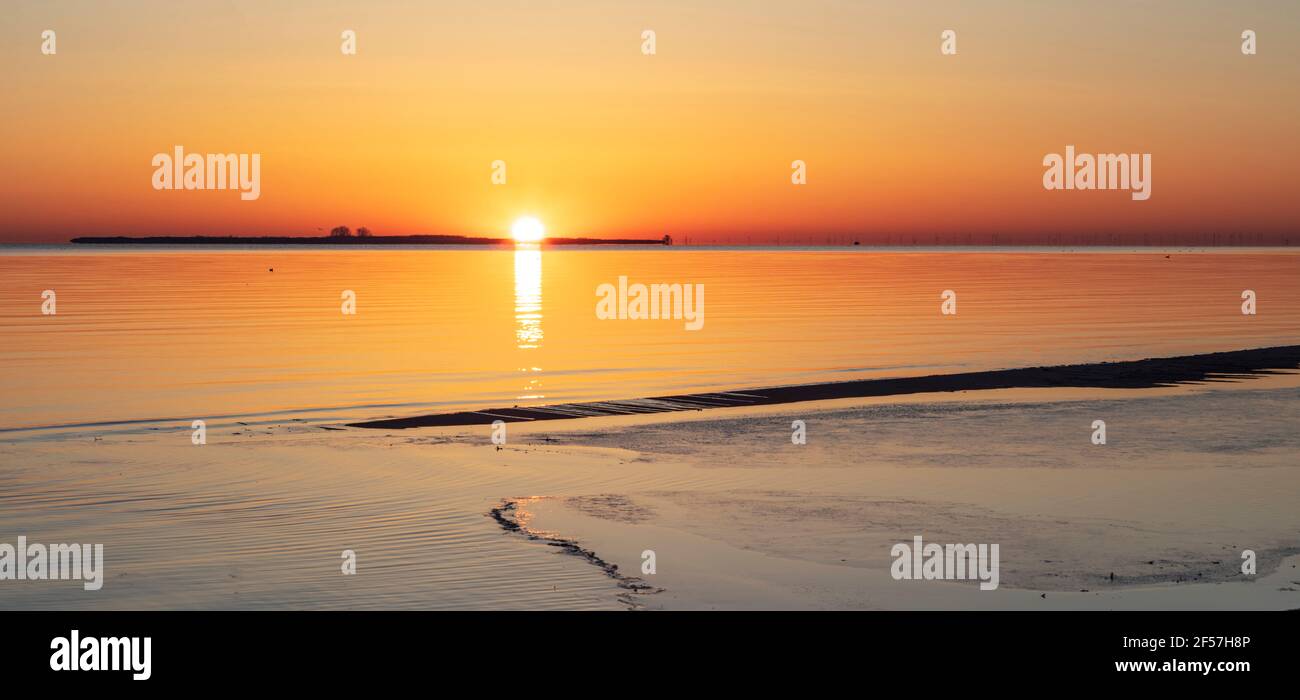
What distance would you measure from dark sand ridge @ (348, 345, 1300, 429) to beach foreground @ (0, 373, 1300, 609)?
59.4 inches

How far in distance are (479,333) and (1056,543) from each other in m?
38.0

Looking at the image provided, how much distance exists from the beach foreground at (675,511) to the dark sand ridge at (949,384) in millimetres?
1508

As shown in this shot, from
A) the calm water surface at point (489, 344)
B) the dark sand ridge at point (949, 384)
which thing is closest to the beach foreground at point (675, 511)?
the dark sand ridge at point (949, 384)

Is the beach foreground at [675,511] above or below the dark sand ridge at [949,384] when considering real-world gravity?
below

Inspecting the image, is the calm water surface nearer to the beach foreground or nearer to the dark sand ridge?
the dark sand ridge

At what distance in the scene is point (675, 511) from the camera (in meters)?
17.6

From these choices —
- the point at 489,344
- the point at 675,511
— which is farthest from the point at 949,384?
the point at 489,344

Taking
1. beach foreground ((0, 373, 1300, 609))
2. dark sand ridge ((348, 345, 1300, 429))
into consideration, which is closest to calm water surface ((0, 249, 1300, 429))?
dark sand ridge ((348, 345, 1300, 429))

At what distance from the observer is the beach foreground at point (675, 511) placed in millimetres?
13430

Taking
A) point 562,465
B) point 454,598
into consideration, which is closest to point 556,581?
point 454,598

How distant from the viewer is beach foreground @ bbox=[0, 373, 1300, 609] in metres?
13.4

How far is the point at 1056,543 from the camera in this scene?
51.0 feet

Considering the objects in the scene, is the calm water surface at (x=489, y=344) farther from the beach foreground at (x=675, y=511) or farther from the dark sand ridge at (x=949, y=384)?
the beach foreground at (x=675, y=511)
